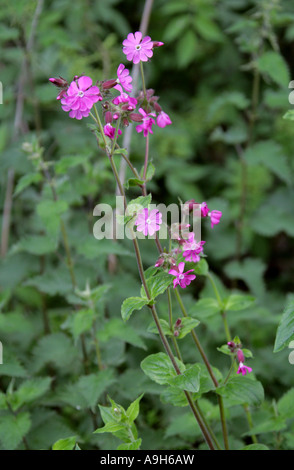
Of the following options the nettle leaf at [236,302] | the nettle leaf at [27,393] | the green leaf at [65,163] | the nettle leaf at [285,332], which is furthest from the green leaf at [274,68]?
the nettle leaf at [27,393]

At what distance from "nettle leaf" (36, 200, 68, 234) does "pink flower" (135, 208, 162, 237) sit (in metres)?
0.79

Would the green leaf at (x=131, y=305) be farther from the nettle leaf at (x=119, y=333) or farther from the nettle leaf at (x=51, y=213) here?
the nettle leaf at (x=51, y=213)

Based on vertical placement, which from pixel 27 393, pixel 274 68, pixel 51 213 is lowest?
pixel 27 393

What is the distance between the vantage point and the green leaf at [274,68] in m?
2.51

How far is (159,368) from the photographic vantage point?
1378 millimetres

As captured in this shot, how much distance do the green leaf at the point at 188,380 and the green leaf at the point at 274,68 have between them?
1.72 m

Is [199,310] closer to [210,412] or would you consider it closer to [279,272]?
[210,412]

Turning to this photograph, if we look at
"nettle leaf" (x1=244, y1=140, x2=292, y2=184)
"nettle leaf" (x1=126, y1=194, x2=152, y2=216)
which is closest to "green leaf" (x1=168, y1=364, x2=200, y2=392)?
"nettle leaf" (x1=126, y1=194, x2=152, y2=216)

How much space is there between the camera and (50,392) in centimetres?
212

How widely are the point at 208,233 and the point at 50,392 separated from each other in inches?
57.4

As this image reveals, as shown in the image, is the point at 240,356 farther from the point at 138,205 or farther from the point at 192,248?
the point at 138,205

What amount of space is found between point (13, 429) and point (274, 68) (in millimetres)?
2069

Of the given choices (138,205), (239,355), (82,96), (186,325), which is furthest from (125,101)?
(239,355)
